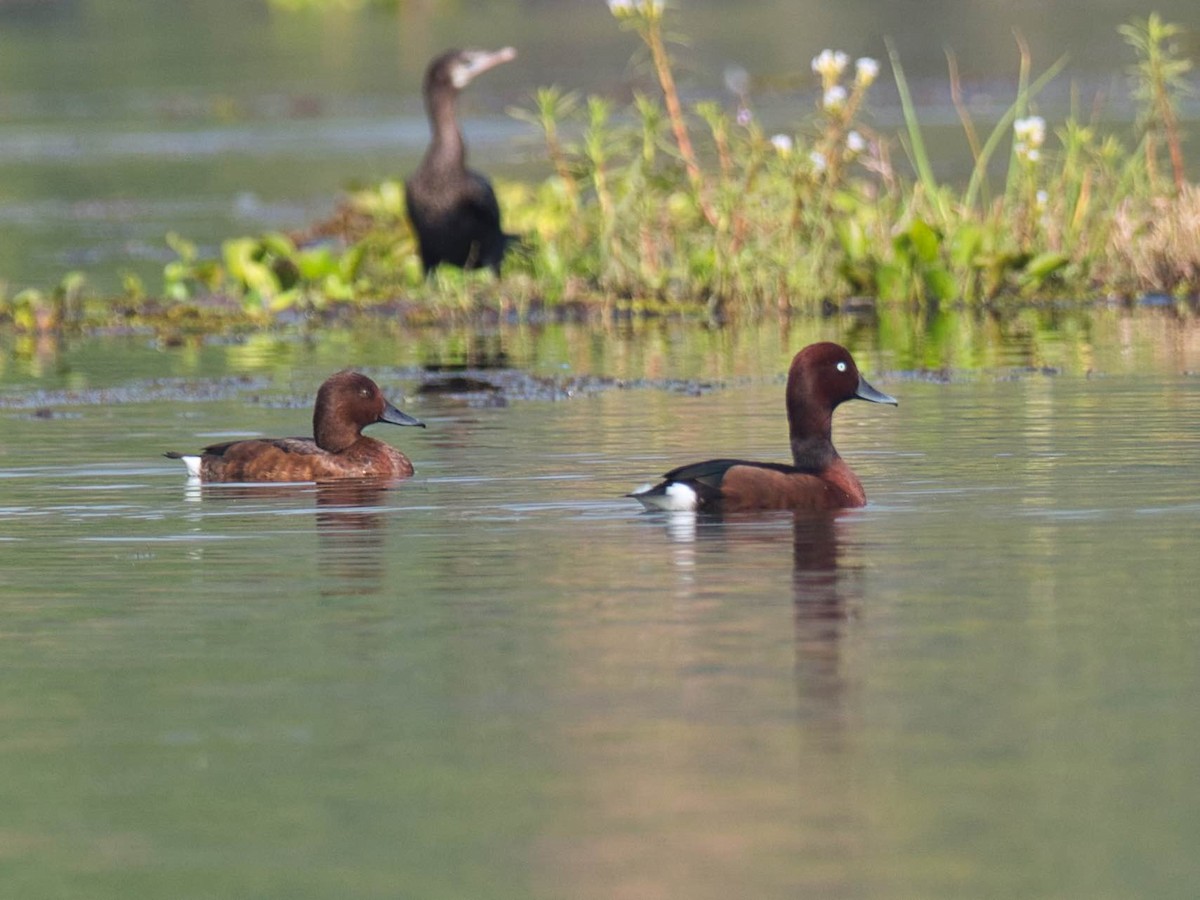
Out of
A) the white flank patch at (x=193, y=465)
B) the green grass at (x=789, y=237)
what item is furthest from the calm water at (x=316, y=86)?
the white flank patch at (x=193, y=465)

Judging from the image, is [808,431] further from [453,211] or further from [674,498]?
[453,211]

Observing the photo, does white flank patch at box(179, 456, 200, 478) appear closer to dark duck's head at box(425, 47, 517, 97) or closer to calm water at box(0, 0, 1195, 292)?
calm water at box(0, 0, 1195, 292)

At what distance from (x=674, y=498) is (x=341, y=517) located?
1312 millimetres

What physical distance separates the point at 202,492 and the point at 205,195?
2462cm

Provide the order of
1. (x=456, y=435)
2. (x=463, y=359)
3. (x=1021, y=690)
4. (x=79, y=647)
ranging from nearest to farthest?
(x=1021, y=690)
(x=79, y=647)
(x=456, y=435)
(x=463, y=359)

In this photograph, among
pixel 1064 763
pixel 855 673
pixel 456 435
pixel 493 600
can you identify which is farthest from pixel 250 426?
pixel 1064 763

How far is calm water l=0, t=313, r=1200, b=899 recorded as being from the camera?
5.65 meters

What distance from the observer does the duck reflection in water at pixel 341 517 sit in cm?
895

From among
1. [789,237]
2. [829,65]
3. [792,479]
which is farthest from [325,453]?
[789,237]

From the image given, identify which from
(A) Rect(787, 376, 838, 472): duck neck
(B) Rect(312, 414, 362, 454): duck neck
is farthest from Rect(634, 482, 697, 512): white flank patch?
(B) Rect(312, 414, 362, 454): duck neck

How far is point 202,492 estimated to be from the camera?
11.3 meters

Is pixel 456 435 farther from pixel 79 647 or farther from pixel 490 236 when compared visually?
pixel 490 236

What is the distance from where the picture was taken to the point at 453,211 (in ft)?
67.1

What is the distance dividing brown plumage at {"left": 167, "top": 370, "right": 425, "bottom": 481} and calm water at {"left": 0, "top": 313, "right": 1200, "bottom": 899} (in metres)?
0.17
